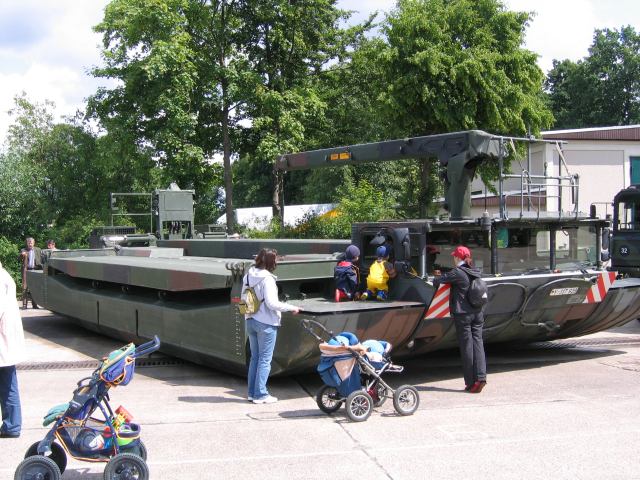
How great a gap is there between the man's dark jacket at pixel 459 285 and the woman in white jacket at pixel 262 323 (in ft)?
5.34

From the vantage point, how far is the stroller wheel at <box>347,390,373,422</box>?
21.2 ft

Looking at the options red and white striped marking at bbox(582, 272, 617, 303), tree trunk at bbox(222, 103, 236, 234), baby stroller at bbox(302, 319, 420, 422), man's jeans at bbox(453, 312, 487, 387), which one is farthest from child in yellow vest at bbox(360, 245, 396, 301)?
tree trunk at bbox(222, 103, 236, 234)

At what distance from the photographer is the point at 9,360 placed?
5.88m

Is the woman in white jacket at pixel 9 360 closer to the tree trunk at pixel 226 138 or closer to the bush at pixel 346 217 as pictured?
the bush at pixel 346 217

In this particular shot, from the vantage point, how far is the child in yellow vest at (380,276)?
26.0 ft

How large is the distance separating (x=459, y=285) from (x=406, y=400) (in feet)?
4.72

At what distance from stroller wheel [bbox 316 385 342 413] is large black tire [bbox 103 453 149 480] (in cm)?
235

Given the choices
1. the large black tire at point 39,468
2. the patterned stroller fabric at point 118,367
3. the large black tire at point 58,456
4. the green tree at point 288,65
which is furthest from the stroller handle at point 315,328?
the green tree at point 288,65

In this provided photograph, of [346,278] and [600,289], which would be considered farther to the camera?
[600,289]

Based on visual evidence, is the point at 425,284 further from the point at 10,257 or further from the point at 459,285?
the point at 10,257

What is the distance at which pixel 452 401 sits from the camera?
7.29 m

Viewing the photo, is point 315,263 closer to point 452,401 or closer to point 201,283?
point 201,283

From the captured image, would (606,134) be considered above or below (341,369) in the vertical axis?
above

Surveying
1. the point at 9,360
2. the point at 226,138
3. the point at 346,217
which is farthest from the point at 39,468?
the point at 226,138
